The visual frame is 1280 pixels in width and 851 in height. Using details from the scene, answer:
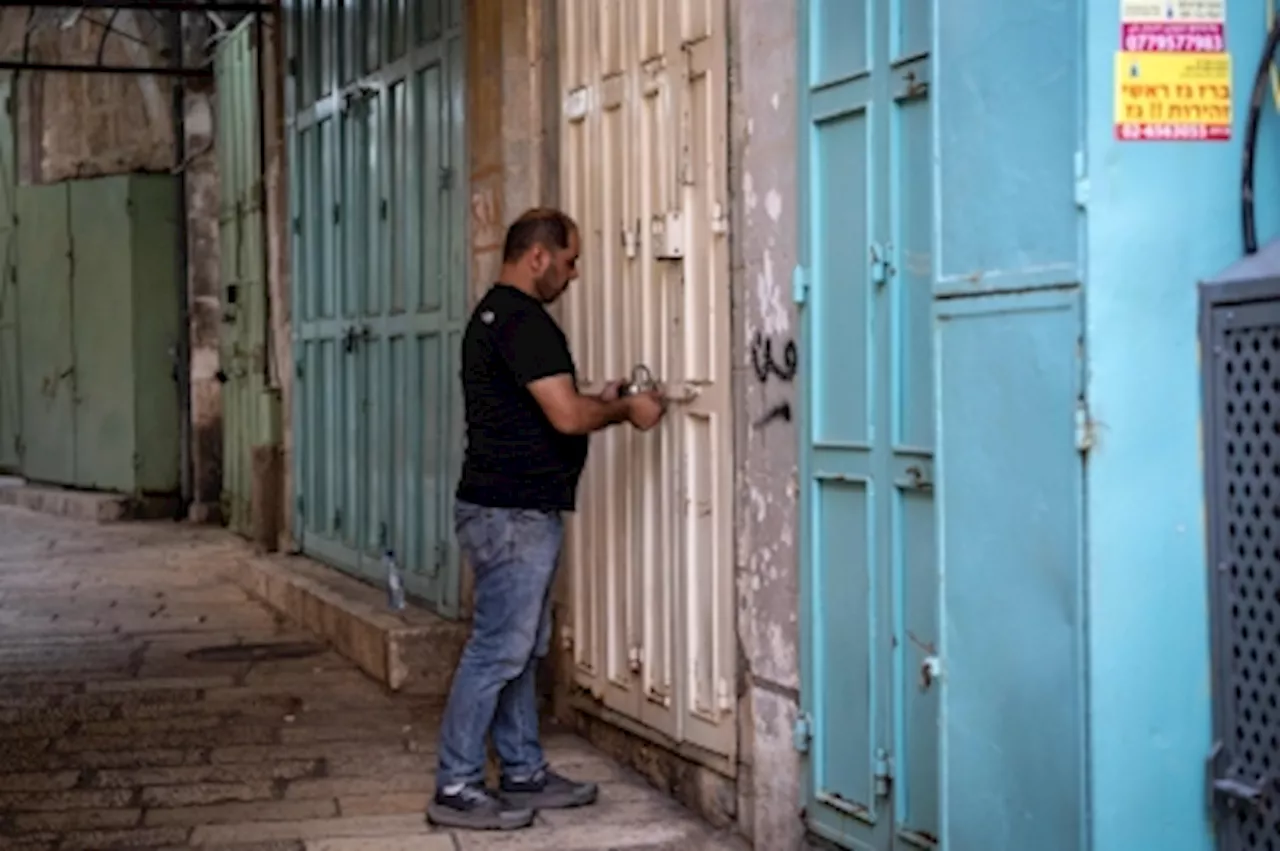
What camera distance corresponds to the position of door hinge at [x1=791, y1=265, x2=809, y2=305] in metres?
5.46

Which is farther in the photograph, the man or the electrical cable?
the man

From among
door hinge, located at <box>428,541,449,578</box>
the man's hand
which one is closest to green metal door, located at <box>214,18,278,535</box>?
door hinge, located at <box>428,541,449,578</box>

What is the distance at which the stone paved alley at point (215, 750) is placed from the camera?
20.2 feet

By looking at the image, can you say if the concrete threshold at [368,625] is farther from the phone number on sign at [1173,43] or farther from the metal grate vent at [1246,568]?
the phone number on sign at [1173,43]

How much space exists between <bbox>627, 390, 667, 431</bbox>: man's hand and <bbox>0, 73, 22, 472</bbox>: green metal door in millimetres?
13664

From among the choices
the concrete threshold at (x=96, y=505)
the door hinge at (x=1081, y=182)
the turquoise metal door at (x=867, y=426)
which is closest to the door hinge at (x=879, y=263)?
the turquoise metal door at (x=867, y=426)

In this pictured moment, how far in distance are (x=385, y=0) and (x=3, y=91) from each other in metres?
10.1

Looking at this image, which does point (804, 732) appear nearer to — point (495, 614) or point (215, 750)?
point (495, 614)

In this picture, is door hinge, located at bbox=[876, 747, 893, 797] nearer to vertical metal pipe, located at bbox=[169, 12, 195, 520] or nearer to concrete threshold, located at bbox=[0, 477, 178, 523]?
vertical metal pipe, located at bbox=[169, 12, 195, 520]

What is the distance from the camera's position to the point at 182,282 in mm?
16906

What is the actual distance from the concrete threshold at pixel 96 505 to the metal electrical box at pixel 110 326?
0.12m

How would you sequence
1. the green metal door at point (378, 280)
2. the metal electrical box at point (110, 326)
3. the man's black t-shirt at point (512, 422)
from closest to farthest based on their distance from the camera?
the man's black t-shirt at point (512, 422), the green metal door at point (378, 280), the metal electrical box at point (110, 326)

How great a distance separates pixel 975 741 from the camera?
4.04m

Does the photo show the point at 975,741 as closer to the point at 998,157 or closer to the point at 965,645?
the point at 965,645
